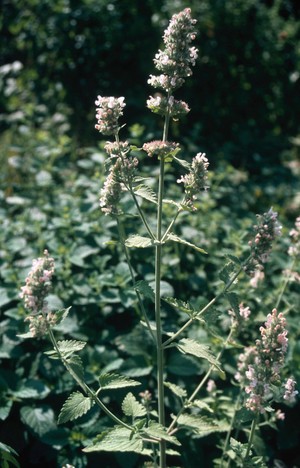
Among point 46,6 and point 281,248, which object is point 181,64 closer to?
point 281,248

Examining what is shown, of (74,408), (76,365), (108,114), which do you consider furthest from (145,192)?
(74,408)

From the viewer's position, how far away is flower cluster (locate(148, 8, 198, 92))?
1.86 metres

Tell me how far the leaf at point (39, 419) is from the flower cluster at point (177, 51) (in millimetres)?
1523

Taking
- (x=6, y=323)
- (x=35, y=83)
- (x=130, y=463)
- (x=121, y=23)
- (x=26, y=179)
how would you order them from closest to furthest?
(x=130, y=463)
(x=6, y=323)
(x=26, y=179)
(x=121, y=23)
(x=35, y=83)

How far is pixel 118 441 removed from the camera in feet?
6.20

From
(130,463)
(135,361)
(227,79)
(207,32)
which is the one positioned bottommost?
(130,463)

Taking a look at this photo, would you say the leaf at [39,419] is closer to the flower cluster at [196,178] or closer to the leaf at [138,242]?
the leaf at [138,242]

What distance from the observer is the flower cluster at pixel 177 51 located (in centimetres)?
186

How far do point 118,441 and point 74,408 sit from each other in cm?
19

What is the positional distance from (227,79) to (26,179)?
2.39m

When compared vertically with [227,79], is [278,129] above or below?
below

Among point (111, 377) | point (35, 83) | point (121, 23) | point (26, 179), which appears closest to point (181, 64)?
point (111, 377)

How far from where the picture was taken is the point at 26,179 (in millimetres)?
4637

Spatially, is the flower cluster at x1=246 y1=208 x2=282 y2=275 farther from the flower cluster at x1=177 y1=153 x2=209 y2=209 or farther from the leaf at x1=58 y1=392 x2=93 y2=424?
the leaf at x1=58 y1=392 x2=93 y2=424
